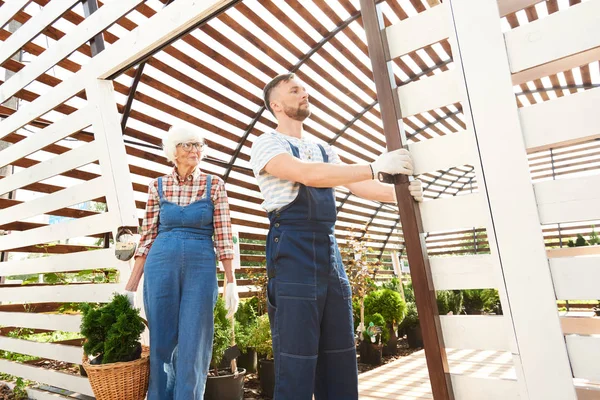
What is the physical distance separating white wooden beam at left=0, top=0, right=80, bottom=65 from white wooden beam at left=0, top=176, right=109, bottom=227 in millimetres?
1483

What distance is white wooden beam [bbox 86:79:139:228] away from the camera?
119 inches

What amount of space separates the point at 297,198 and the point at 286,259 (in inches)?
10.5

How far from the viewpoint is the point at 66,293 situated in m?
3.41

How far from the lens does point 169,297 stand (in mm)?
2293

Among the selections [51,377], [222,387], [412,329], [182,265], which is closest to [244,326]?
[222,387]

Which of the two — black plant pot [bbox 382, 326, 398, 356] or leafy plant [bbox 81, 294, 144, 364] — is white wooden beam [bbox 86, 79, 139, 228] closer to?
leafy plant [bbox 81, 294, 144, 364]

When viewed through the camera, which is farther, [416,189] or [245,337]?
[245,337]

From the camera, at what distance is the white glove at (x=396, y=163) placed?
1558 millimetres

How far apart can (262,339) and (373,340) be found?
176cm

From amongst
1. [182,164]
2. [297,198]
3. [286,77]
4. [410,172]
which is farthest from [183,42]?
[410,172]

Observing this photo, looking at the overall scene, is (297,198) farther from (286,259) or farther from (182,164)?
(182,164)

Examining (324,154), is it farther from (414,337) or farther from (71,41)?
(414,337)

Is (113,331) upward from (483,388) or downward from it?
upward

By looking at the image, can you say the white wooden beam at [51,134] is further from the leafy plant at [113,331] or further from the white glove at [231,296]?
the white glove at [231,296]
